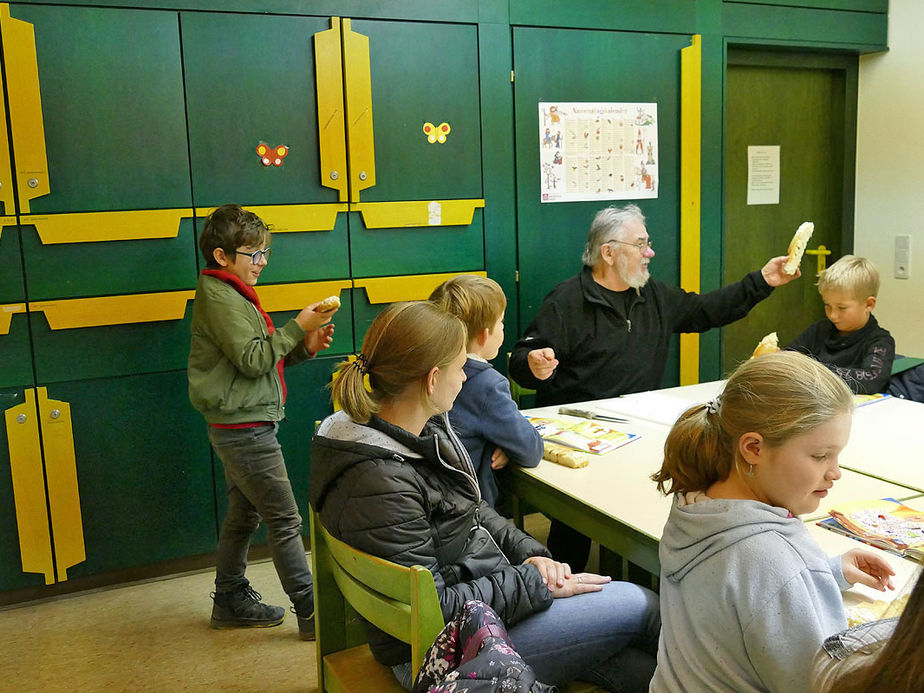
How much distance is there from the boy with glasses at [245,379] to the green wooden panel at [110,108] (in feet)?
1.58

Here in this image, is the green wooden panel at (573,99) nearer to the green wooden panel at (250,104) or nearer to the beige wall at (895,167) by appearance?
the green wooden panel at (250,104)

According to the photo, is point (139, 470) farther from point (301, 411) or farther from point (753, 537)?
point (753, 537)

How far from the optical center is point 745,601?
121 cm

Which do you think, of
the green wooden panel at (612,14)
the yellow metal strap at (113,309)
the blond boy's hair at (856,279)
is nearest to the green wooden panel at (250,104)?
the yellow metal strap at (113,309)

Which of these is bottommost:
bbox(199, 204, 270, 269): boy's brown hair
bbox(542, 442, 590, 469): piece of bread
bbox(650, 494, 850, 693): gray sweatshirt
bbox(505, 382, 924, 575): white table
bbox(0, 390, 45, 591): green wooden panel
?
bbox(0, 390, 45, 591): green wooden panel

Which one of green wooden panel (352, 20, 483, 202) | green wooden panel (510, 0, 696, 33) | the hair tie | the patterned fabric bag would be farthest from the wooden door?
the patterned fabric bag

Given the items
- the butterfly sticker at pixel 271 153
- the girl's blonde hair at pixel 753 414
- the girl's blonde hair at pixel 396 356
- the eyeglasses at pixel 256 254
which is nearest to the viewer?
the girl's blonde hair at pixel 753 414

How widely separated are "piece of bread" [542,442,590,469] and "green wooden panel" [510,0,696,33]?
2021 millimetres

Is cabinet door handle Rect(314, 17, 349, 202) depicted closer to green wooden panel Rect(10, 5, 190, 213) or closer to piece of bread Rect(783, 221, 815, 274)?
green wooden panel Rect(10, 5, 190, 213)

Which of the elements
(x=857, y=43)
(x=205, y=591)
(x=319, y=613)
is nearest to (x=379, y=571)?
(x=319, y=613)

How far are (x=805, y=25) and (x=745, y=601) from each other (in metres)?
3.82

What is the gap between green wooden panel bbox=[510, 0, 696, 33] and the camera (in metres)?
3.67

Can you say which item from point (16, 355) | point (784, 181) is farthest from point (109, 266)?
point (784, 181)

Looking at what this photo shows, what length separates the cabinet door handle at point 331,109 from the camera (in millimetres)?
3336
